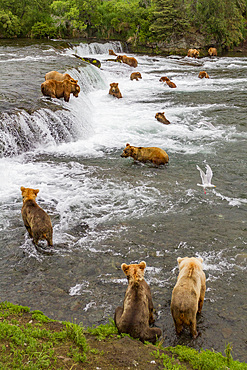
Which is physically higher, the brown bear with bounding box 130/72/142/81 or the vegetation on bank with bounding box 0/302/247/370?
the brown bear with bounding box 130/72/142/81

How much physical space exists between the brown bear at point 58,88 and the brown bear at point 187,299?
10864 millimetres

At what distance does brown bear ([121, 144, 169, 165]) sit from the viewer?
10.3 metres

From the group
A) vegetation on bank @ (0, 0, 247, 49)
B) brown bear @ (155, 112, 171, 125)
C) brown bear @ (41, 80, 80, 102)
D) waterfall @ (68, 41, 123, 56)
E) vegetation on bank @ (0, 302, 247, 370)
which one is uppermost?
vegetation on bank @ (0, 0, 247, 49)

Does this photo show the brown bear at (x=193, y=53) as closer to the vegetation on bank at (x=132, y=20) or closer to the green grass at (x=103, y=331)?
the vegetation on bank at (x=132, y=20)

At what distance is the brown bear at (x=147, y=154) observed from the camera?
1034cm

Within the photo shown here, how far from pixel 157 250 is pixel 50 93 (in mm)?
9533

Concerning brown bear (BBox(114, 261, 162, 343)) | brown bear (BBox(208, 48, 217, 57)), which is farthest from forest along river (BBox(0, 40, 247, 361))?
brown bear (BBox(208, 48, 217, 57))

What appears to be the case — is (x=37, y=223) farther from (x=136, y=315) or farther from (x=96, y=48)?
(x=96, y=48)

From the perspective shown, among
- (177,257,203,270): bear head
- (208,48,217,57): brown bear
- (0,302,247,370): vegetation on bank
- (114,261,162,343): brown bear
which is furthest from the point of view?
(208,48,217,57): brown bear

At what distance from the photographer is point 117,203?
8.14 metres

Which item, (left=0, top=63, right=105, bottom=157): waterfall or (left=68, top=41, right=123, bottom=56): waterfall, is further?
(left=68, top=41, right=123, bottom=56): waterfall

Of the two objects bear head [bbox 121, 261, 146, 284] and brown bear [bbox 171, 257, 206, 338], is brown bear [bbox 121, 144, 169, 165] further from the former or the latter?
bear head [bbox 121, 261, 146, 284]

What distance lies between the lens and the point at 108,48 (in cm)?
3469

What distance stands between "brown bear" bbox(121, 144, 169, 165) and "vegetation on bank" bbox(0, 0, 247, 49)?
30626 millimetres
